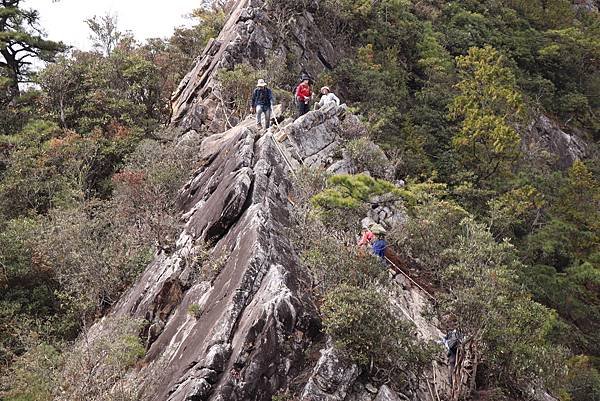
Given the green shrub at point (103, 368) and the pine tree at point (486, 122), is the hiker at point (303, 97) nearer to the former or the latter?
the green shrub at point (103, 368)

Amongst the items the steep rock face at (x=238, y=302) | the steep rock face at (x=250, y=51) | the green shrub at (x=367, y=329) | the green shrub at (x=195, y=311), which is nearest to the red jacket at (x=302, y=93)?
the steep rock face at (x=238, y=302)

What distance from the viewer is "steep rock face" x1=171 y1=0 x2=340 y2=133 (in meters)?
23.4

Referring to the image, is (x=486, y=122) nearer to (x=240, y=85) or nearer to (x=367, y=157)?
(x=367, y=157)

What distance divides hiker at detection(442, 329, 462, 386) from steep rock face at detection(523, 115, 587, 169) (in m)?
30.2

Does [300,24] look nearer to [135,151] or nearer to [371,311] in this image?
[135,151]

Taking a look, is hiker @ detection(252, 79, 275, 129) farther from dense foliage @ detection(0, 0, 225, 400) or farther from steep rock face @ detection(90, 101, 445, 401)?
dense foliage @ detection(0, 0, 225, 400)

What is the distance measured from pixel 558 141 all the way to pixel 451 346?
33561mm

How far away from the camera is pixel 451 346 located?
10.8 metres

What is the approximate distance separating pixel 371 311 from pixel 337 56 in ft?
83.0

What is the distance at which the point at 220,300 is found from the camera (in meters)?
10.7

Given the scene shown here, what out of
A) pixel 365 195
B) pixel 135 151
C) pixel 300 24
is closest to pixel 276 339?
pixel 365 195

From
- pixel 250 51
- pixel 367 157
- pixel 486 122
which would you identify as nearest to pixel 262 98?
pixel 367 157

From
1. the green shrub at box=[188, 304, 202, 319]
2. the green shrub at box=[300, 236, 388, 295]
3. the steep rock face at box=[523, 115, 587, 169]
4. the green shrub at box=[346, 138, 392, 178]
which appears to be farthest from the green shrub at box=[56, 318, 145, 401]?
the steep rock face at box=[523, 115, 587, 169]

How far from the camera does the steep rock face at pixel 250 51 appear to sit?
76.7 feet
